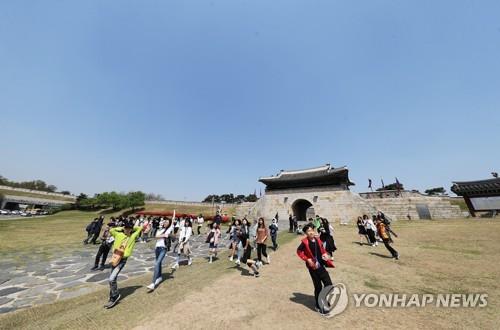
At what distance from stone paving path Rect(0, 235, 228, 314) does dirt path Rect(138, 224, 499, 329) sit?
3.36 metres

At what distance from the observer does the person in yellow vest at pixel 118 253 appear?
4.52 meters

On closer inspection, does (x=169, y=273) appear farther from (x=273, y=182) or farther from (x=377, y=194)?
(x=377, y=194)

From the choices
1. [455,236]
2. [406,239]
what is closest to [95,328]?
[406,239]

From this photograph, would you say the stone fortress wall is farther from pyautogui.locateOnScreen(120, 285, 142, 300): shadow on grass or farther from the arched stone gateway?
pyautogui.locateOnScreen(120, 285, 142, 300): shadow on grass

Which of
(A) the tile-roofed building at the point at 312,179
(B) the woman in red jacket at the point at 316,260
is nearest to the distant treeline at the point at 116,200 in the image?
(A) the tile-roofed building at the point at 312,179

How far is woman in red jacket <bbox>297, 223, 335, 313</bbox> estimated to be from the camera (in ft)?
13.5

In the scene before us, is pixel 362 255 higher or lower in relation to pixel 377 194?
lower

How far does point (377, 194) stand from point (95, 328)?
30988 millimetres

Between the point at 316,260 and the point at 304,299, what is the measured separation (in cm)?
138

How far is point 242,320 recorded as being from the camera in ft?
12.5

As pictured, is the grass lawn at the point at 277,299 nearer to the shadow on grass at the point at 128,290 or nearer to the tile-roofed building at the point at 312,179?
the shadow on grass at the point at 128,290

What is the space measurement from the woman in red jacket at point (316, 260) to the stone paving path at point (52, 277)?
608 centimetres

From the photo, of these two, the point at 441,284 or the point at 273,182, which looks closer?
the point at 441,284

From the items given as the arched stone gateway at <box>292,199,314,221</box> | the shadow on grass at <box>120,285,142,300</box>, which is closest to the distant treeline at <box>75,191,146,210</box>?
the arched stone gateway at <box>292,199,314,221</box>
